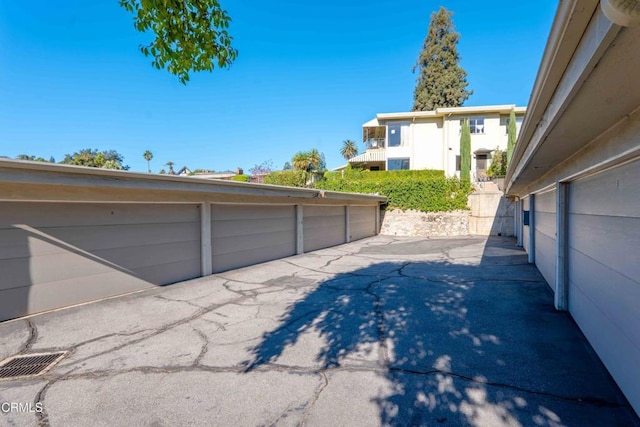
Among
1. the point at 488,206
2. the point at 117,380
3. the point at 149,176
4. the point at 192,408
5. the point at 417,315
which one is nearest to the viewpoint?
the point at 192,408

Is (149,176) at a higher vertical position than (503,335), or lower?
higher

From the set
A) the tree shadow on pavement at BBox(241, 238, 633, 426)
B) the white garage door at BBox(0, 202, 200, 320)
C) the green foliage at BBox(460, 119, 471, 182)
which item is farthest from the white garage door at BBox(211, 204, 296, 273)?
the green foliage at BBox(460, 119, 471, 182)

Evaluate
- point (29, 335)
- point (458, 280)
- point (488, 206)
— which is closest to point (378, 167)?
point (488, 206)

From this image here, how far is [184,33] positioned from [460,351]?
4402 millimetres

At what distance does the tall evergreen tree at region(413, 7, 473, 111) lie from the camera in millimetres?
27875

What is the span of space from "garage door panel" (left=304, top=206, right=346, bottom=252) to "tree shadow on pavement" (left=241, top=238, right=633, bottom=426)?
516cm

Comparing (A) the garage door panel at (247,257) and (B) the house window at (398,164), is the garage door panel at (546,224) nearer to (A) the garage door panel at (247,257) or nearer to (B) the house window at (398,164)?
(A) the garage door panel at (247,257)

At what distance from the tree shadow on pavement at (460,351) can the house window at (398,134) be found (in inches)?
736

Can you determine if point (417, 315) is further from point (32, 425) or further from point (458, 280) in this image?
point (32, 425)

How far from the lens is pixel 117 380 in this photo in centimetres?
283

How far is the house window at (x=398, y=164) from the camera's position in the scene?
2369 centimetres

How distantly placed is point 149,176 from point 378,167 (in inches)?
914

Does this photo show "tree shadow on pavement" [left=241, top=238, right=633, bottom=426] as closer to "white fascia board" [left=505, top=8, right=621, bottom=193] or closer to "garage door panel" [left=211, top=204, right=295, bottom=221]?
"white fascia board" [left=505, top=8, right=621, bottom=193]

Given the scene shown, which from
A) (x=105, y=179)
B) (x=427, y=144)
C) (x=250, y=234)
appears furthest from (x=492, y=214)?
(x=105, y=179)
